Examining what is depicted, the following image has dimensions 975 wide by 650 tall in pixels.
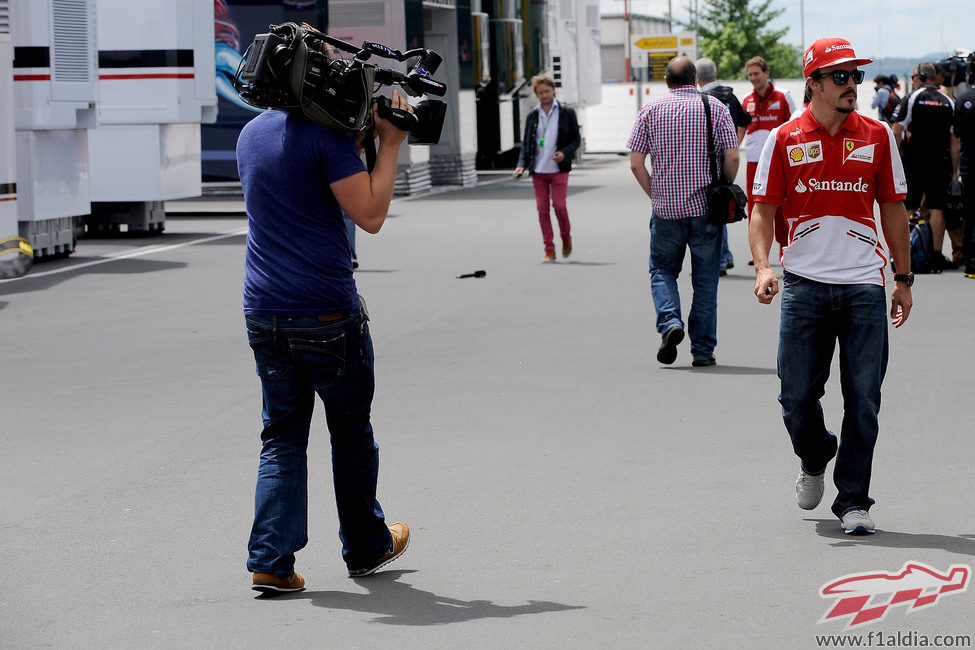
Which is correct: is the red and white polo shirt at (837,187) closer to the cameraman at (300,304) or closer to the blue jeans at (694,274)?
the cameraman at (300,304)

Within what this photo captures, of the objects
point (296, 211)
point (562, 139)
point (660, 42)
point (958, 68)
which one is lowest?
point (296, 211)

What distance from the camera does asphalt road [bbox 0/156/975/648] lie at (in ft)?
15.9

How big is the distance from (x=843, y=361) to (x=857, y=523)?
1.95 feet

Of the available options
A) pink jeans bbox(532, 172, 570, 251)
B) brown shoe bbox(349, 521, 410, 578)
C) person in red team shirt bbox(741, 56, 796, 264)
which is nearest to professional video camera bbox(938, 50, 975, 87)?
person in red team shirt bbox(741, 56, 796, 264)

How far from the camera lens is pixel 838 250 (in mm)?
5715

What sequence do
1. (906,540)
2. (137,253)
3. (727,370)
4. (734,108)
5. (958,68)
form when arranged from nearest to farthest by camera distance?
(906,540), (727,370), (734,108), (958,68), (137,253)

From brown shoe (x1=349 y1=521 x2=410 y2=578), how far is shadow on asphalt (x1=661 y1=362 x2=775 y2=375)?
4256 mm

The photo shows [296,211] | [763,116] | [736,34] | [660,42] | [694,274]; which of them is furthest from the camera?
[736,34]

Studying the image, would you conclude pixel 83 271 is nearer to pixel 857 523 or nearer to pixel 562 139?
pixel 562 139

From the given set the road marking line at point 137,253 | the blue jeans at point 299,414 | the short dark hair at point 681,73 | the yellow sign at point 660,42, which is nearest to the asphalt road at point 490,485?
the blue jeans at point 299,414

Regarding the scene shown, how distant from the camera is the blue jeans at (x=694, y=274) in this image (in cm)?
981

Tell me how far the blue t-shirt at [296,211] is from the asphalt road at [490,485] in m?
1.00

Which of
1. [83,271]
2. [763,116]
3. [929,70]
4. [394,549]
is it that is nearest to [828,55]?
[394,549]

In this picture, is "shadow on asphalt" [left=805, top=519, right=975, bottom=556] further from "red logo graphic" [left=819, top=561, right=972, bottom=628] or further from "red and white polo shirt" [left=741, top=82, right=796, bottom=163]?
"red and white polo shirt" [left=741, top=82, right=796, bottom=163]
